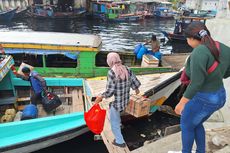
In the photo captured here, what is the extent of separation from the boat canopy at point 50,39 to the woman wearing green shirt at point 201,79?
5693mm

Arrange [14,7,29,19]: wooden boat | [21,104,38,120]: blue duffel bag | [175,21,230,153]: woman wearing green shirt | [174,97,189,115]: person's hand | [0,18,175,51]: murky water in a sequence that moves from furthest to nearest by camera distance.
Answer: [14,7,29,19]: wooden boat, [0,18,175,51]: murky water, [21,104,38,120]: blue duffel bag, [174,97,189,115]: person's hand, [175,21,230,153]: woman wearing green shirt

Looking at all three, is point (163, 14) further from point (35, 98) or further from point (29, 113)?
point (29, 113)

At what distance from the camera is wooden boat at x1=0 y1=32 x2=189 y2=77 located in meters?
8.14

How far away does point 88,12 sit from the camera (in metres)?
38.6

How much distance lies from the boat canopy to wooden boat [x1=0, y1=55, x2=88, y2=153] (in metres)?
1.27

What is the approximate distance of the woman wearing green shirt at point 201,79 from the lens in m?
2.60

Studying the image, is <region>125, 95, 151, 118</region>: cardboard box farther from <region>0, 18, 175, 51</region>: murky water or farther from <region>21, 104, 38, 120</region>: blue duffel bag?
<region>0, 18, 175, 51</region>: murky water

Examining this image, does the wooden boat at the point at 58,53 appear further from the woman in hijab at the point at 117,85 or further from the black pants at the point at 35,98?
the woman in hijab at the point at 117,85

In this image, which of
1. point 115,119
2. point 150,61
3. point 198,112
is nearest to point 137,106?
point 115,119

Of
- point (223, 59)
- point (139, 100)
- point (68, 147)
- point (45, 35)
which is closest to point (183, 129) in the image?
point (223, 59)

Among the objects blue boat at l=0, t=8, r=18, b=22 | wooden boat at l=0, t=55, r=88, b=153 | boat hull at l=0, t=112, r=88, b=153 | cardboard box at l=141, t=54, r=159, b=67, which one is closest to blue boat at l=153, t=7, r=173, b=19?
blue boat at l=0, t=8, r=18, b=22

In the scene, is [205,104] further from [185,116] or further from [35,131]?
[35,131]

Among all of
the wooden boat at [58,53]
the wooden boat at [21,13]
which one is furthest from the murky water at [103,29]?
the wooden boat at [58,53]

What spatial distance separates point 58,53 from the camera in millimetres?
8320
